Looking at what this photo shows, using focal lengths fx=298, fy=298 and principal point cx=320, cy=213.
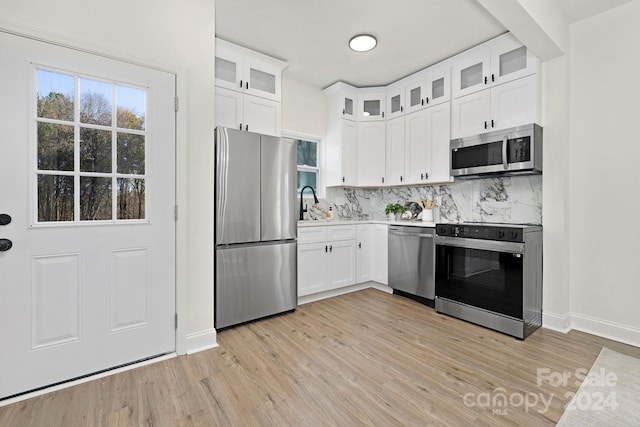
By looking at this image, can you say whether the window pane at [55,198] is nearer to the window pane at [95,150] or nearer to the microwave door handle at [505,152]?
the window pane at [95,150]

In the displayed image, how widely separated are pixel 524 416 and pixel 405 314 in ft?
5.10

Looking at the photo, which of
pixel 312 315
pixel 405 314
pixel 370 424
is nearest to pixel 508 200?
pixel 405 314

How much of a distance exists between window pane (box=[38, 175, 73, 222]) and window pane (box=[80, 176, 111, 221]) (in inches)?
2.4

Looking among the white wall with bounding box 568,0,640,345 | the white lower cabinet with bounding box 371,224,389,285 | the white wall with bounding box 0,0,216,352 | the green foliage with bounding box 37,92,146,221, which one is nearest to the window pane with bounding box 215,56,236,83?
the white wall with bounding box 0,0,216,352

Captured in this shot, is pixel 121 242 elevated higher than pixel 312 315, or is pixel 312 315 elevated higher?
pixel 121 242

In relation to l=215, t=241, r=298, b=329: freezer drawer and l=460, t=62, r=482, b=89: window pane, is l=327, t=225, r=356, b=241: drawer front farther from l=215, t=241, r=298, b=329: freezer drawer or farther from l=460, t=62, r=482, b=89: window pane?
l=460, t=62, r=482, b=89: window pane

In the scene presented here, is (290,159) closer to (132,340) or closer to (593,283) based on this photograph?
(132,340)

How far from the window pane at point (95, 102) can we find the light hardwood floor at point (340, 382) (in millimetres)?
1698

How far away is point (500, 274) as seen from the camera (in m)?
2.70

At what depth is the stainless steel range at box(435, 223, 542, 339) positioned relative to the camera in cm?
258

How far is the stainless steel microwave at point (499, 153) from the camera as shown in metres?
2.76

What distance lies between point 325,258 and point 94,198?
237 centimetres

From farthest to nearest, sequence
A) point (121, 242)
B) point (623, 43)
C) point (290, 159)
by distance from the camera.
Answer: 1. point (290, 159)
2. point (623, 43)
3. point (121, 242)

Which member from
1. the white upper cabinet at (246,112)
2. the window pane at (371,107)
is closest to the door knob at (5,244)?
the white upper cabinet at (246,112)
